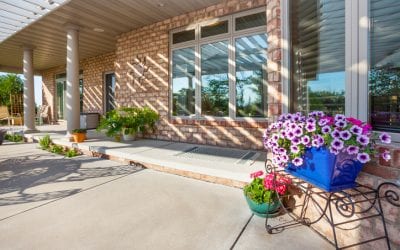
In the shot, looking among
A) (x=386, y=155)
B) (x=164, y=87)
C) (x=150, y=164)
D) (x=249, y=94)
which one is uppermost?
(x=164, y=87)

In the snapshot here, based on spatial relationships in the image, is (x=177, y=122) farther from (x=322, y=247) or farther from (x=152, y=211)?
(x=322, y=247)

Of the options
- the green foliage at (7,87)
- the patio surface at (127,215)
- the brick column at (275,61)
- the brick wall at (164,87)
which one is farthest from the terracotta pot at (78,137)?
the green foliage at (7,87)

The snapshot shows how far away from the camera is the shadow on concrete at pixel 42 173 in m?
2.69

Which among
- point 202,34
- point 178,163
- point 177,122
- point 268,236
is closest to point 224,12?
point 202,34

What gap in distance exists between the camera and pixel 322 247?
1650 mm

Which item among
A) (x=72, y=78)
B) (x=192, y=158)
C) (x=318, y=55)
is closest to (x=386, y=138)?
(x=318, y=55)

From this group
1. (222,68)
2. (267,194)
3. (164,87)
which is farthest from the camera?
(164,87)

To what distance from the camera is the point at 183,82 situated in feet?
16.6

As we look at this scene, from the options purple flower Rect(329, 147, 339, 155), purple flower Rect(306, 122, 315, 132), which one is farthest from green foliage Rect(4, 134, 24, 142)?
purple flower Rect(329, 147, 339, 155)

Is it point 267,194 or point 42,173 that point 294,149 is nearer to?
point 267,194

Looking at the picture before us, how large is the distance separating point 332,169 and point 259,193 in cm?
85

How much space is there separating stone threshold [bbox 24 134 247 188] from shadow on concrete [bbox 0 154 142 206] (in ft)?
0.53

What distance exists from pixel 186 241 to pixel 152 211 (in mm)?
599

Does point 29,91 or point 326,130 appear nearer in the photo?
point 326,130
